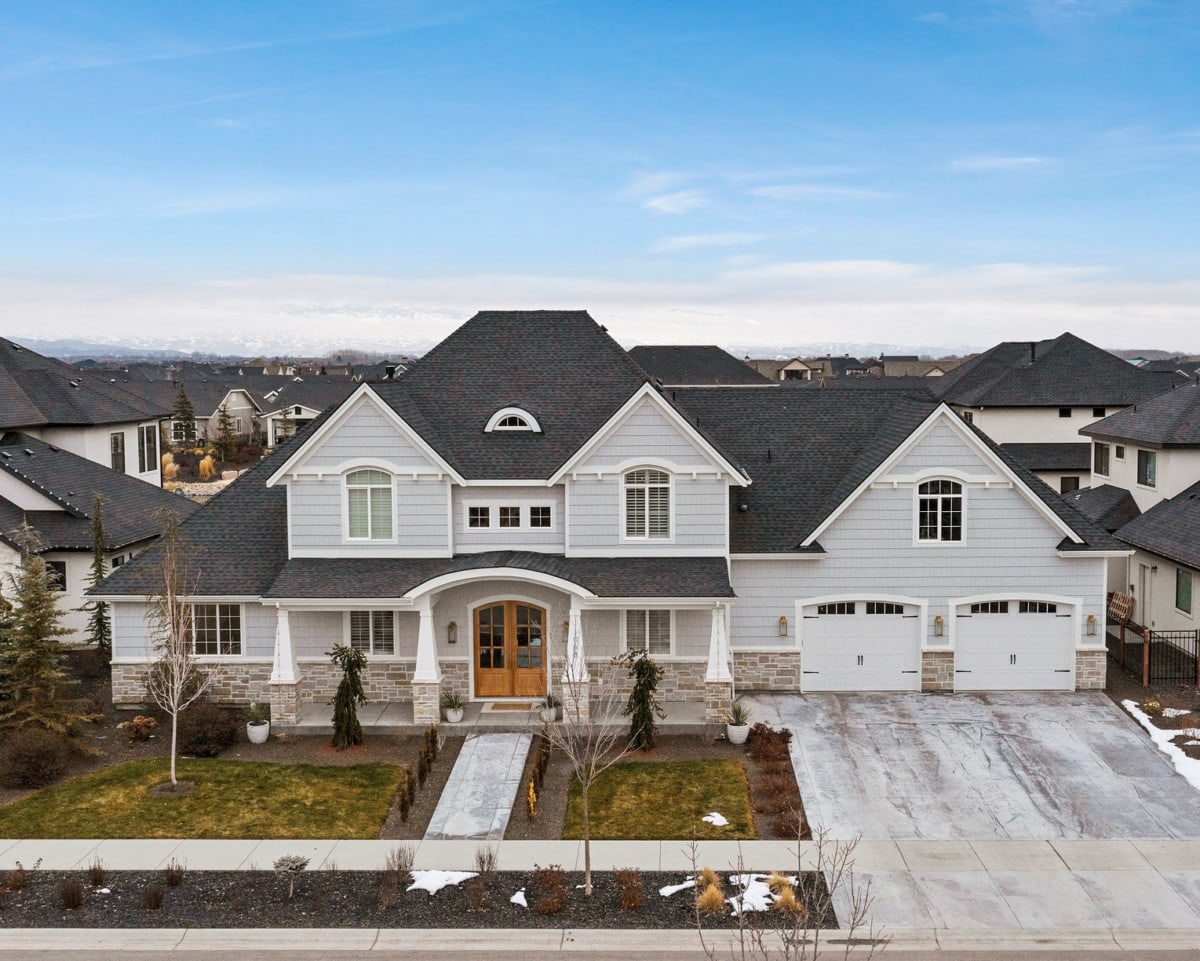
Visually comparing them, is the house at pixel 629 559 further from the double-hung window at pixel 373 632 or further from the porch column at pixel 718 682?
the porch column at pixel 718 682

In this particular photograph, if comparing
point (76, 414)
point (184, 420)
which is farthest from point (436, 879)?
point (184, 420)

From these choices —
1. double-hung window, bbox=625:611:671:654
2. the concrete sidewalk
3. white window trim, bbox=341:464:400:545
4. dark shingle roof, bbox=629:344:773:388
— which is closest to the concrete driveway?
the concrete sidewalk

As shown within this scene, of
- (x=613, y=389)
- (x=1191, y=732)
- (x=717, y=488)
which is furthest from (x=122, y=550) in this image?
(x=1191, y=732)

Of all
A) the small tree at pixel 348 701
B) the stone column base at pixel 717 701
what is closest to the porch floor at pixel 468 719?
the stone column base at pixel 717 701

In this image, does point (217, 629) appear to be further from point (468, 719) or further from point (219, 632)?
point (468, 719)

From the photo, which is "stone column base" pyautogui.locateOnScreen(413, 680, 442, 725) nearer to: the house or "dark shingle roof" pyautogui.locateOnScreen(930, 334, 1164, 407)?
the house
